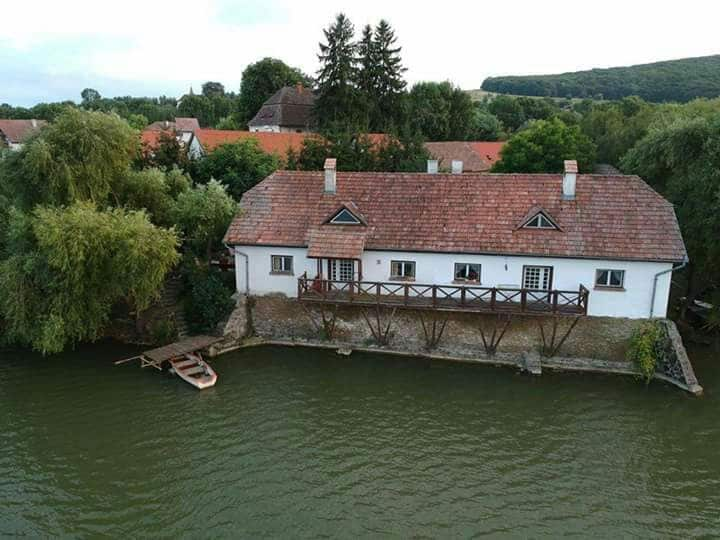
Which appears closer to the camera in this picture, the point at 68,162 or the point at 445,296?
the point at 68,162

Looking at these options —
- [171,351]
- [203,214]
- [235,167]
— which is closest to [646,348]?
[171,351]

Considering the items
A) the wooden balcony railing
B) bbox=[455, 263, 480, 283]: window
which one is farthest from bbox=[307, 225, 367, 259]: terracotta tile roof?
bbox=[455, 263, 480, 283]: window

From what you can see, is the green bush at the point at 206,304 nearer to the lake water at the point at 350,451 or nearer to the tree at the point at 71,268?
the lake water at the point at 350,451

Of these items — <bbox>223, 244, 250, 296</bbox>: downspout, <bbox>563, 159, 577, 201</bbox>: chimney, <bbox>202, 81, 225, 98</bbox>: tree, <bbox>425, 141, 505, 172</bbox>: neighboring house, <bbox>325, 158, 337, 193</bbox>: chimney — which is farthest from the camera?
<bbox>202, 81, 225, 98</bbox>: tree

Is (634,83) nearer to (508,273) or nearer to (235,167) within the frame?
(235,167)

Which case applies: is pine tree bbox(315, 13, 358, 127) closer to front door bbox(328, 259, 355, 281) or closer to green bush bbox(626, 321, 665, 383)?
front door bbox(328, 259, 355, 281)

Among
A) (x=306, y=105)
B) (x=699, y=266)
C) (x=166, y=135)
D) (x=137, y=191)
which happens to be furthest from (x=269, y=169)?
(x=306, y=105)
